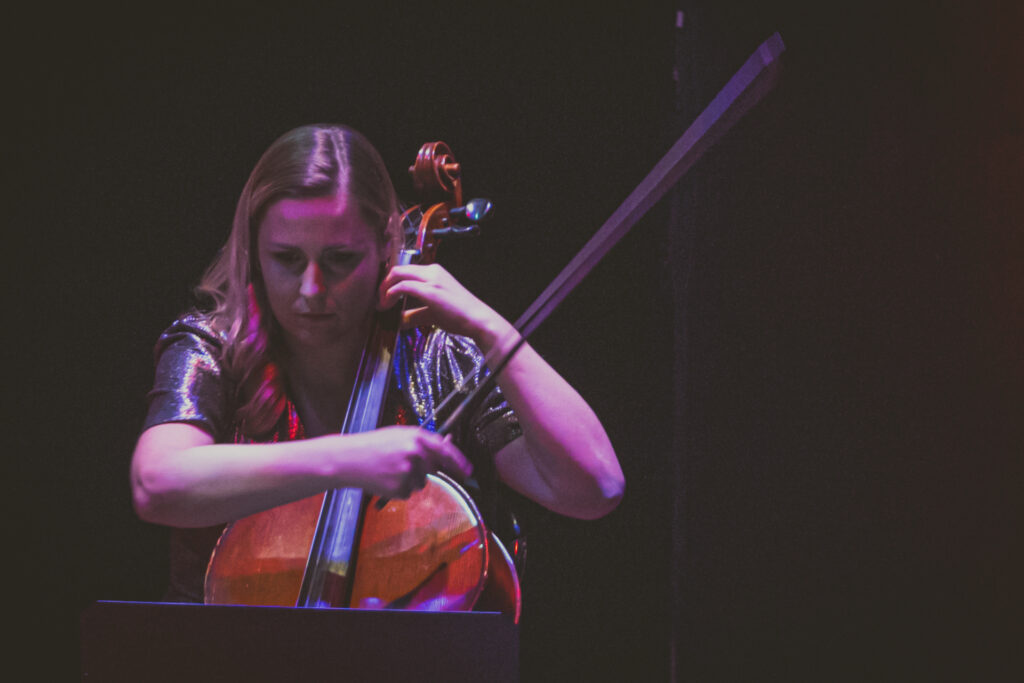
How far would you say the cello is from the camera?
3.27 feet

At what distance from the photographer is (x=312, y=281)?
3.88 feet

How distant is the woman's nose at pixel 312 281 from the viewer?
1180 mm

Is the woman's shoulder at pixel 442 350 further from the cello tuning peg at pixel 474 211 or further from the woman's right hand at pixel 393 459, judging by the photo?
the woman's right hand at pixel 393 459

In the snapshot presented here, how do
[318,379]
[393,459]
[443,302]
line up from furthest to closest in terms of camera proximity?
1. [318,379]
2. [443,302]
3. [393,459]

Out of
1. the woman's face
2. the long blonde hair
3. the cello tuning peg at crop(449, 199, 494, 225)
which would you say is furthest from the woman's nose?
the cello tuning peg at crop(449, 199, 494, 225)

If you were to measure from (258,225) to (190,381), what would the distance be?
0.84ft

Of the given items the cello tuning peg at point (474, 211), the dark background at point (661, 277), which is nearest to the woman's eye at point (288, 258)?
the cello tuning peg at point (474, 211)

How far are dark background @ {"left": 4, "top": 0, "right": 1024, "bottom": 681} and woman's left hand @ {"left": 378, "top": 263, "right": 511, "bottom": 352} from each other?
448 millimetres

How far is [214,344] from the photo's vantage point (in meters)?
1.24

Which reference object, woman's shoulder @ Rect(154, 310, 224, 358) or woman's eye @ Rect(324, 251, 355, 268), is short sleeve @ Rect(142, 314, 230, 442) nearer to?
woman's shoulder @ Rect(154, 310, 224, 358)

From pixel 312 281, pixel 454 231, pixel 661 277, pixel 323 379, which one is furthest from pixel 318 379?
pixel 661 277

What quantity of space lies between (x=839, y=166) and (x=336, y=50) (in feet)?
3.34

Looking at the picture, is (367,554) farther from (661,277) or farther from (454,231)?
(661,277)

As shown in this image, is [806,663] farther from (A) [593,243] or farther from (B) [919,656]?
(A) [593,243]
